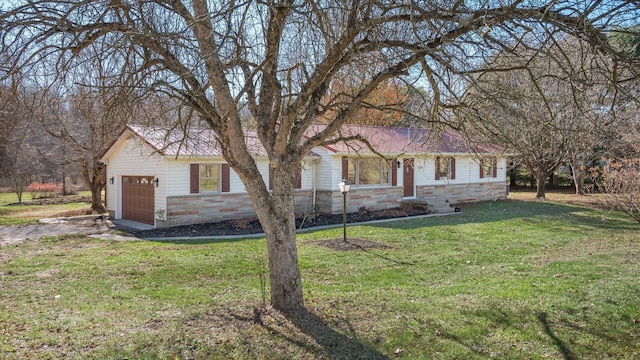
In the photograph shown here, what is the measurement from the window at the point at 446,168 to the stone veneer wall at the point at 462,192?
0.50 m

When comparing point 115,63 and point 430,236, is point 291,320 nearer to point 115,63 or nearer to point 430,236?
point 115,63

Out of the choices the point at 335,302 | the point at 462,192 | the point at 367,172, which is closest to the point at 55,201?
the point at 367,172

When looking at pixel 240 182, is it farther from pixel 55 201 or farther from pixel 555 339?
pixel 55 201

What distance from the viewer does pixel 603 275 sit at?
761 centimetres

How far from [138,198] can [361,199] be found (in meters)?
8.65

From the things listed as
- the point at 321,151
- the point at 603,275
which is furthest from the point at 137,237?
the point at 603,275

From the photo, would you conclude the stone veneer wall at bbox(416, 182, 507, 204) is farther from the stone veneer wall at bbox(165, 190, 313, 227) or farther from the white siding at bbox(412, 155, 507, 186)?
the stone veneer wall at bbox(165, 190, 313, 227)

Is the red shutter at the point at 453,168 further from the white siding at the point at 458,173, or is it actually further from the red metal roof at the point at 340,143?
the red metal roof at the point at 340,143

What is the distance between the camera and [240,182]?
16656 mm

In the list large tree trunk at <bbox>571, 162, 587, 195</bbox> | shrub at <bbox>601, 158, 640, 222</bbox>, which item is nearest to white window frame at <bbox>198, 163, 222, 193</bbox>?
shrub at <bbox>601, 158, 640, 222</bbox>

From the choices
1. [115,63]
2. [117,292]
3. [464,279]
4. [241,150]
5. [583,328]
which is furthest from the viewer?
[464,279]

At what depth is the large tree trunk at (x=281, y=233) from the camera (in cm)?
561

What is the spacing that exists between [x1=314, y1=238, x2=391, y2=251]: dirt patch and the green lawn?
358 millimetres

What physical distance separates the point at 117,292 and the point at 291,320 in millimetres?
3359
